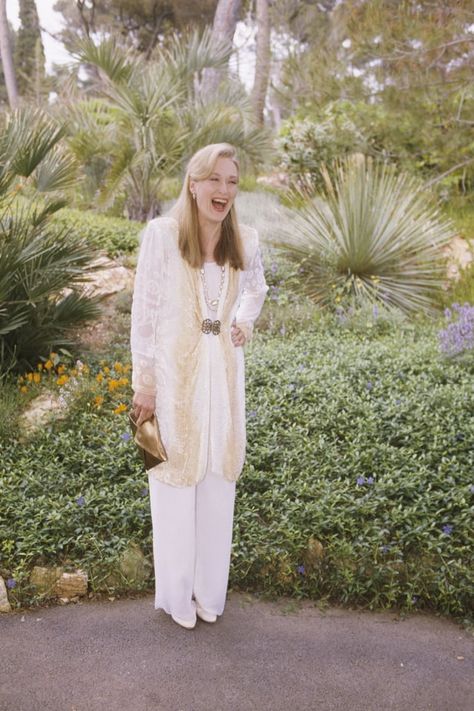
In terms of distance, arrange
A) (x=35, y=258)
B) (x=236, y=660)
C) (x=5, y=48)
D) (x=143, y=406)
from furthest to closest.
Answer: (x=5, y=48), (x=35, y=258), (x=236, y=660), (x=143, y=406)

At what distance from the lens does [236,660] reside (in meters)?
2.96

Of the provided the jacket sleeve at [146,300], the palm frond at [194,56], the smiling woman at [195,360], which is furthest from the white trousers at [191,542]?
the palm frond at [194,56]

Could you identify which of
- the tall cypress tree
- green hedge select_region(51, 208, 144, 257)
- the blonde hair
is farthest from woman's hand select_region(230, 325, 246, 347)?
the tall cypress tree

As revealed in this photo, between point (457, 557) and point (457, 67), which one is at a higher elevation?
point (457, 67)

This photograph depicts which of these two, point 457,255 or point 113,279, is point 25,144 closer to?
point 113,279

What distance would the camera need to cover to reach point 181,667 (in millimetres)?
2906

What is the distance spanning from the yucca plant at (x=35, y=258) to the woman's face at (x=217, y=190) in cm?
222

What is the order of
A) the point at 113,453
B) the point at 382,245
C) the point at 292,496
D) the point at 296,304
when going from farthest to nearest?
the point at 382,245 < the point at 296,304 < the point at 113,453 < the point at 292,496

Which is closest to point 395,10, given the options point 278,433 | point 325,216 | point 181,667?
point 325,216

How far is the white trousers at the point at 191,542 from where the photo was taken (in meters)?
2.93

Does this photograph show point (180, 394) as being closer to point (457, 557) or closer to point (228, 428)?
point (228, 428)

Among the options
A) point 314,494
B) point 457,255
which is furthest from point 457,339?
point 457,255

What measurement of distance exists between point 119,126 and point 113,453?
6.44m

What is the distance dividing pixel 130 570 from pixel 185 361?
1.31 meters
